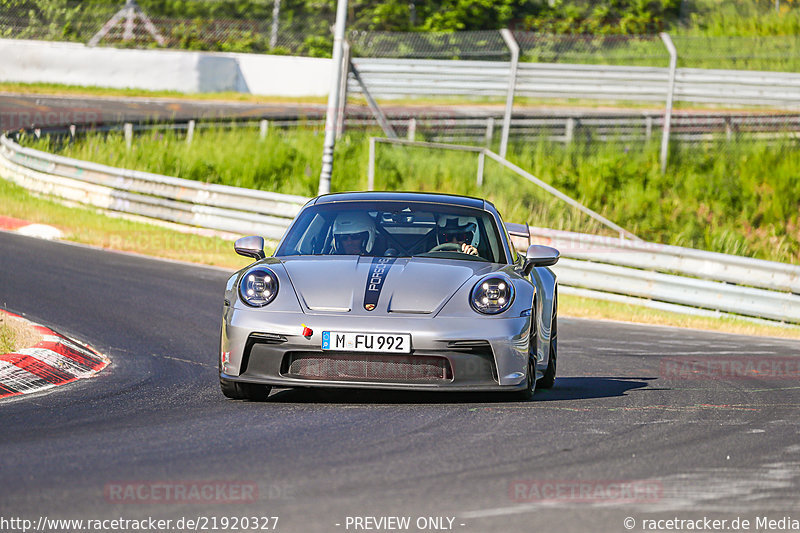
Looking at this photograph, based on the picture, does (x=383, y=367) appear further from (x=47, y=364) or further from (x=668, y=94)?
(x=668, y=94)

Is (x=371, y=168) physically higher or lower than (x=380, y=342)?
Answer: higher

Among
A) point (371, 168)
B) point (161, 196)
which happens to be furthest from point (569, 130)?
point (161, 196)

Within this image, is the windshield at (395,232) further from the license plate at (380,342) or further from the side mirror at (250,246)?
the license plate at (380,342)

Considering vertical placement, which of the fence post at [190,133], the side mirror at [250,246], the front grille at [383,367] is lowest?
the front grille at [383,367]

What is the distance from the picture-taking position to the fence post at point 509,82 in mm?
20844

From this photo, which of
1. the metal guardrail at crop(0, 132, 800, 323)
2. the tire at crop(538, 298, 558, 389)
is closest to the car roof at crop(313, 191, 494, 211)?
the tire at crop(538, 298, 558, 389)

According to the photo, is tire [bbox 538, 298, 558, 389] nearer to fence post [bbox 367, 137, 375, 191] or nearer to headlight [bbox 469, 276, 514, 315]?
headlight [bbox 469, 276, 514, 315]

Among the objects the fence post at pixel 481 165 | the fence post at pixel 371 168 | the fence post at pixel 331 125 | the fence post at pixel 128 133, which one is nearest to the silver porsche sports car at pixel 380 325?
the fence post at pixel 331 125

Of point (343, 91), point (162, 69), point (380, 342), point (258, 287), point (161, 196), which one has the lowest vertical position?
point (161, 196)

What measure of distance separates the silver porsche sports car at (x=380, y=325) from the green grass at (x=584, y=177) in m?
13.0

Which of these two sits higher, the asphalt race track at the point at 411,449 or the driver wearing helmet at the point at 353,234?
the driver wearing helmet at the point at 353,234

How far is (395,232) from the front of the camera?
7.78m

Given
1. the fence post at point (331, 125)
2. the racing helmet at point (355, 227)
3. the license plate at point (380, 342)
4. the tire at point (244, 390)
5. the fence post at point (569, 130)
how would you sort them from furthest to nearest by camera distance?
the fence post at point (569, 130), the fence post at point (331, 125), the racing helmet at point (355, 227), the tire at point (244, 390), the license plate at point (380, 342)

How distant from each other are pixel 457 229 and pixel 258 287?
1.57 m
